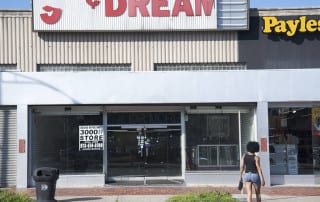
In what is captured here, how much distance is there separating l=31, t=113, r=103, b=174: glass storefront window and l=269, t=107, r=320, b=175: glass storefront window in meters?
6.38

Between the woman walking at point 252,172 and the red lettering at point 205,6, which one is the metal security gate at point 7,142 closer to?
the red lettering at point 205,6

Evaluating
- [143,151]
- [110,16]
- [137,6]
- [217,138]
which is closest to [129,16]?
[137,6]

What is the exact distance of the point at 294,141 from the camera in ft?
64.3

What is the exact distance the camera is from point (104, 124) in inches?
771

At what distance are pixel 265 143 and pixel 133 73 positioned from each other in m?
5.28

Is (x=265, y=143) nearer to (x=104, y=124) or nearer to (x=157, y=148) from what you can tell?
(x=157, y=148)

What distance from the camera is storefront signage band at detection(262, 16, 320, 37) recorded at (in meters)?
21.5

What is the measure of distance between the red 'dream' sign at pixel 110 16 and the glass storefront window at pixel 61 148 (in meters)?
3.97

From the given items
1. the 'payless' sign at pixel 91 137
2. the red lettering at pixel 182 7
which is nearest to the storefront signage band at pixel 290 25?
the red lettering at pixel 182 7

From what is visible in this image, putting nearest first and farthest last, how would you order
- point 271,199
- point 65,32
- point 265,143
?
1. point 271,199
2. point 265,143
3. point 65,32

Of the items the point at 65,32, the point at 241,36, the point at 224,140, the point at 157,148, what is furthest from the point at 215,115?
the point at 65,32

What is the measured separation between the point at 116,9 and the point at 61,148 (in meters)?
5.95

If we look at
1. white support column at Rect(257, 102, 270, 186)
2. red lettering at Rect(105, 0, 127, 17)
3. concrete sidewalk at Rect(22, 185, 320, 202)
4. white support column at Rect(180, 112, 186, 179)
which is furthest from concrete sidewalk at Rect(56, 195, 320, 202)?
red lettering at Rect(105, 0, 127, 17)

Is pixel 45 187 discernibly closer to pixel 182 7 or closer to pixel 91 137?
pixel 91 137
